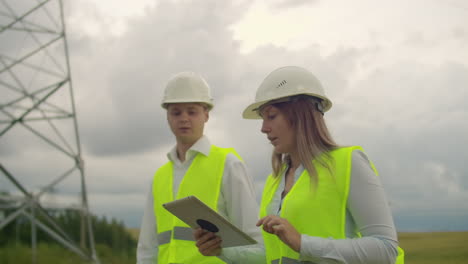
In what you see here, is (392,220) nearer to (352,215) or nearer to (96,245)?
(352,215)

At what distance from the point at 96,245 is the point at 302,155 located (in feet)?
50.5

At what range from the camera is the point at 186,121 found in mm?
4746

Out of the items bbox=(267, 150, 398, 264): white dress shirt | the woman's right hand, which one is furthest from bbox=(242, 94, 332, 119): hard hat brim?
the woman's right hand

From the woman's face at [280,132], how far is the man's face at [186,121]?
1638mm

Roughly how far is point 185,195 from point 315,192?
1.91 metres

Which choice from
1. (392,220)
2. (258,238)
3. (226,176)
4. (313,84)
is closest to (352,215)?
(392,220)

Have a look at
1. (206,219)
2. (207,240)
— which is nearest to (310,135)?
(206,219)

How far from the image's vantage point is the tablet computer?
3.18m

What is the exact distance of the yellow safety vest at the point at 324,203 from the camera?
288 centimetres

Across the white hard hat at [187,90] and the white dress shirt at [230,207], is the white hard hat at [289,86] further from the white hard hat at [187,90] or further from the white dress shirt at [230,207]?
the white hard hat at [187,90]

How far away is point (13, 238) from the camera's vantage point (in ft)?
48.1

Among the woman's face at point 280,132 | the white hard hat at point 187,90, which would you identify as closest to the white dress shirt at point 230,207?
the white hard hat at point 187,90

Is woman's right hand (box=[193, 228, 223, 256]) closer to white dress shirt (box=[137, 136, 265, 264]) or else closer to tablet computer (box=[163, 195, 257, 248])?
tablet computer (box=[163, 195, 257, 248])

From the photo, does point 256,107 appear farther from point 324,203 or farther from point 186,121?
point 186,121
